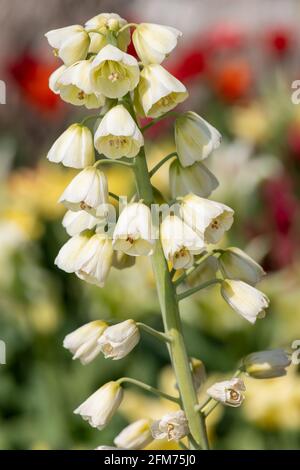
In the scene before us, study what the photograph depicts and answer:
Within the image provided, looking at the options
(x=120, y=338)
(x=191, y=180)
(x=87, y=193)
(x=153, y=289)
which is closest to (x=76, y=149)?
(x=87, y=193)

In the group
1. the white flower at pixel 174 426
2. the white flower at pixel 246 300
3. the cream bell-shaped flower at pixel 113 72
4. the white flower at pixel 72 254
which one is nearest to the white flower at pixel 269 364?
the white flower at pixel 246 300

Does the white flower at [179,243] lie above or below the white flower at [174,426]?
above

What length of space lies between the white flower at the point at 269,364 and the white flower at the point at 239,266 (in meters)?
0.12

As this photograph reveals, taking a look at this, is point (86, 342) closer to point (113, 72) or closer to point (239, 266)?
point (239, 266)

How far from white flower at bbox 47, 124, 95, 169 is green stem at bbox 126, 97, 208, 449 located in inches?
3.9

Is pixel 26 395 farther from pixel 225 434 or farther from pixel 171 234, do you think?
pixel 171 234

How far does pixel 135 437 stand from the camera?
1.63m

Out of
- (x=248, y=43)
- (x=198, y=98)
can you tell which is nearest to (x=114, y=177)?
(x=198, y=98)

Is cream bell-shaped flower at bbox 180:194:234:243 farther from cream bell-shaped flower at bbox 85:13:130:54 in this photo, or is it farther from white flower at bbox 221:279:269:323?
cream bell-shaped flower at bbox 85:13:130:54

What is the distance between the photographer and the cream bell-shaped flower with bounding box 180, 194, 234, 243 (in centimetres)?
147

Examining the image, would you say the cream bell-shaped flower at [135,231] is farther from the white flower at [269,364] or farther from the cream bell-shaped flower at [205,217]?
the white flower at [269,364]

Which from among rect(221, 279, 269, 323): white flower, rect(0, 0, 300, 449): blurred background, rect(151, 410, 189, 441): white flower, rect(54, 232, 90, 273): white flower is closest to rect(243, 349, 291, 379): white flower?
rect(221, 279, 269, 323): white flower

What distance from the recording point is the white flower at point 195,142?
5.06 feet

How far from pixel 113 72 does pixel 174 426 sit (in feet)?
1.75
